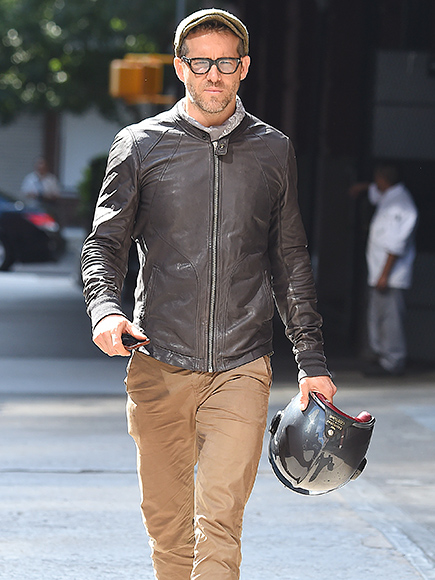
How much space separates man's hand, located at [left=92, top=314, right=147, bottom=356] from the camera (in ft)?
11.8

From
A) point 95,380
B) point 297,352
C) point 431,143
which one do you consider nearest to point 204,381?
point 297,352

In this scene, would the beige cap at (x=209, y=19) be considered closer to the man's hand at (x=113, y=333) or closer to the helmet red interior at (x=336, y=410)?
the man's hand at (x=113, y=333)

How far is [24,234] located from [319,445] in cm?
1840

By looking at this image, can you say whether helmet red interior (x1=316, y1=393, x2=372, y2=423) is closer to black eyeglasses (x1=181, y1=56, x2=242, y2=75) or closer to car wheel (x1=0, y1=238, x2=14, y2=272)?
black eyeglasses (x1=181, y1=56, x2=242, y2=75)

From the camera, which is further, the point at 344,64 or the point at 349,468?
the point at 344,64

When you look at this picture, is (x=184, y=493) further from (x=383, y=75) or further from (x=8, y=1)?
(x=8, y=1)

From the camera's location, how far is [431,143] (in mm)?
12117

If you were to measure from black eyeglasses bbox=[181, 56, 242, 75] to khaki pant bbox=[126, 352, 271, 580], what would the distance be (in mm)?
946

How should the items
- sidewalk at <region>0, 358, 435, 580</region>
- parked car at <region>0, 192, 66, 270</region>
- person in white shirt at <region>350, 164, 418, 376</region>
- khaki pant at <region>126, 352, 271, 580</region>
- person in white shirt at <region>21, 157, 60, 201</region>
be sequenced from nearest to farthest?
khaki pant at <region>126, 352, 271, 580</region>
sidewalk at <region>0, 358, 435, 580</region>
person in white shirt at <region>350, 164, 418, 376</region>
parked car at <region>0, 192, 66, 270</region>
person in white shirt at <region>21, 157, 60, 201</region>

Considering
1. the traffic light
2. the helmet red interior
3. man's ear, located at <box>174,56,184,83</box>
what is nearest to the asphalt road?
the helmet red interior

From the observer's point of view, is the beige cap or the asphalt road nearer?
the beige cap

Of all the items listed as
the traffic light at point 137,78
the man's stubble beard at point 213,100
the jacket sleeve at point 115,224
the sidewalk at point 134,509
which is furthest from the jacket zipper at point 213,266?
the traffic light at point 137,78

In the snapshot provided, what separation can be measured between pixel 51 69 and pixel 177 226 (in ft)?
115

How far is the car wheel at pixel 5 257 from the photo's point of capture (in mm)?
21188
